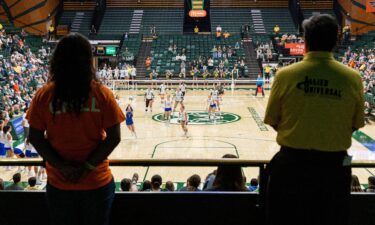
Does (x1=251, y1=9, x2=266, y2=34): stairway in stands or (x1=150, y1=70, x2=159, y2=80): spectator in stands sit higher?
(x1=251, y1=9, x2=266, y2=34): stairway in stands

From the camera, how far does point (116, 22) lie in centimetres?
4469

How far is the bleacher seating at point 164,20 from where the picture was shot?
43.8 metres

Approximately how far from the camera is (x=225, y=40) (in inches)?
1633

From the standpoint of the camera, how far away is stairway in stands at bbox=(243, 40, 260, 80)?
3638cm

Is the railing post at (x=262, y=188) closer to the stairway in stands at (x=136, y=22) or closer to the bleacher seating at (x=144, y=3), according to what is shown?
the stairway in stands at (x=136, y=22)

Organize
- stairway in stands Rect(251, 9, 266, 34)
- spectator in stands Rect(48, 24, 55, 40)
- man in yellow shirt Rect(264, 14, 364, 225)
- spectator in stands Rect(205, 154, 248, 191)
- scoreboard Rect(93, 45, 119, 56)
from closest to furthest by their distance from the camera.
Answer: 1. man in yellow shirt Rect(264, 14, 364, 225)
2. spectator in stands Rect(205, 154, 248, 191)
3. scoreboard Rect(93, 45, 119, 56)
4. spectator in stands Rect(48, 24, 55, 40)
5. stairway in stands Rect(251, 9, 266, 34)

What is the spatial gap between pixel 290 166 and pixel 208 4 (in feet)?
149

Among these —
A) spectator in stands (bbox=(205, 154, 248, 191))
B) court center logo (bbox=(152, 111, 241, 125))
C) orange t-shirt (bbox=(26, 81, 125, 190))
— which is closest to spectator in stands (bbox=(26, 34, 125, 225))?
orange t-shirt (bbox=(26, 81, 125, 190))

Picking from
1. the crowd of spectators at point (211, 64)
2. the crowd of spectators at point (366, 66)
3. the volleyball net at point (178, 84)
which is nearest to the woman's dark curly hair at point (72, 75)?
the crowd of spectators at point (366, 66)

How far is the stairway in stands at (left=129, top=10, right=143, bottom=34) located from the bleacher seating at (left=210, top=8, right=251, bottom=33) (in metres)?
7.04

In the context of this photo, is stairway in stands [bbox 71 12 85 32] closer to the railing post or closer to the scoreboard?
the scoreboard

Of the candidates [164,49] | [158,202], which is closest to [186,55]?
[164,49]

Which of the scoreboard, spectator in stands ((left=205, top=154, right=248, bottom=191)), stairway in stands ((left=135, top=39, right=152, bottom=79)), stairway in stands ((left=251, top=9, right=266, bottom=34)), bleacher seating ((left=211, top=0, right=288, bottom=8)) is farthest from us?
bleacher seating ((left=211, top=0, right=288, bottom=8))

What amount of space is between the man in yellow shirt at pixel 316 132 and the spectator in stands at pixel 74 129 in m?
1.03
